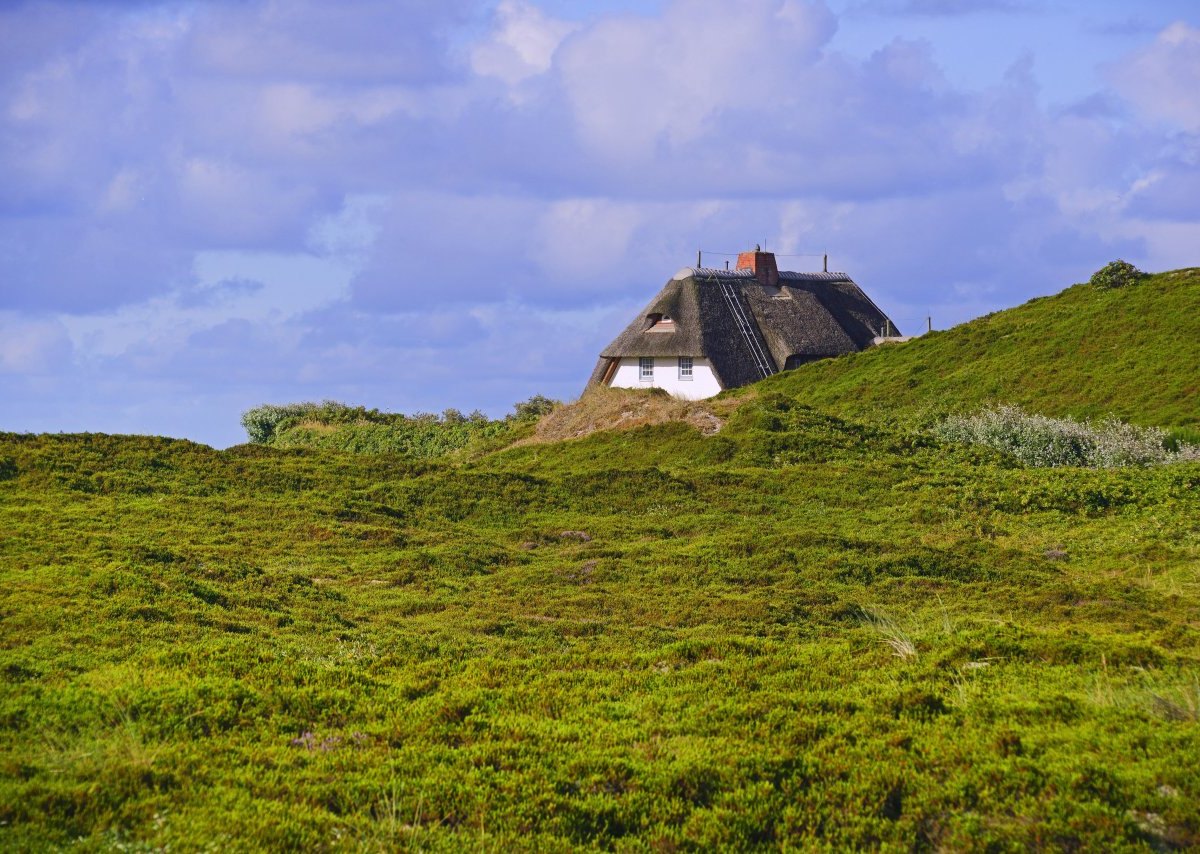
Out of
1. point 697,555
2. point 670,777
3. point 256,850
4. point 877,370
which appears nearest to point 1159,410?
point 877,370

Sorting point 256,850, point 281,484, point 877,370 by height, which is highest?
point 877,370

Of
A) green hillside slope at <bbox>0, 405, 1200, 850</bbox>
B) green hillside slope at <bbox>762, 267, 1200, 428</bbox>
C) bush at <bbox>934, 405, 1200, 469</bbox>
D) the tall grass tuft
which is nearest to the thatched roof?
green hillside slope at <bbox>762, 267, 1200, 428</bbox>

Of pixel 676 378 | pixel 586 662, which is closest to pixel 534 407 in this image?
pixel 676 378

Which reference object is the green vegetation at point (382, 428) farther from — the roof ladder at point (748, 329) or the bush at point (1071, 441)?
the bush at point (1071, 441)

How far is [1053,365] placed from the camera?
130 feet

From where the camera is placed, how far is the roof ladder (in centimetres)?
4909

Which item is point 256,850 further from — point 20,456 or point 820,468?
point 820,468

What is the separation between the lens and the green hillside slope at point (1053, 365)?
36219mm

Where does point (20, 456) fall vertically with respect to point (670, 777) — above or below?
above

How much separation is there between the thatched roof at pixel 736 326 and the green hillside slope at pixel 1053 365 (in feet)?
9.28

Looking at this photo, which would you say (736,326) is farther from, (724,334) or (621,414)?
(621,414)

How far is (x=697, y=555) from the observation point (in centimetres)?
1953

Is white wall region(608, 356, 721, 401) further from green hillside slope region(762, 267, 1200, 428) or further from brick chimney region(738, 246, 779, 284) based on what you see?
brick chimney region(738, 246, 779, 284)

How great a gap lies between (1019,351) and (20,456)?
104ft
